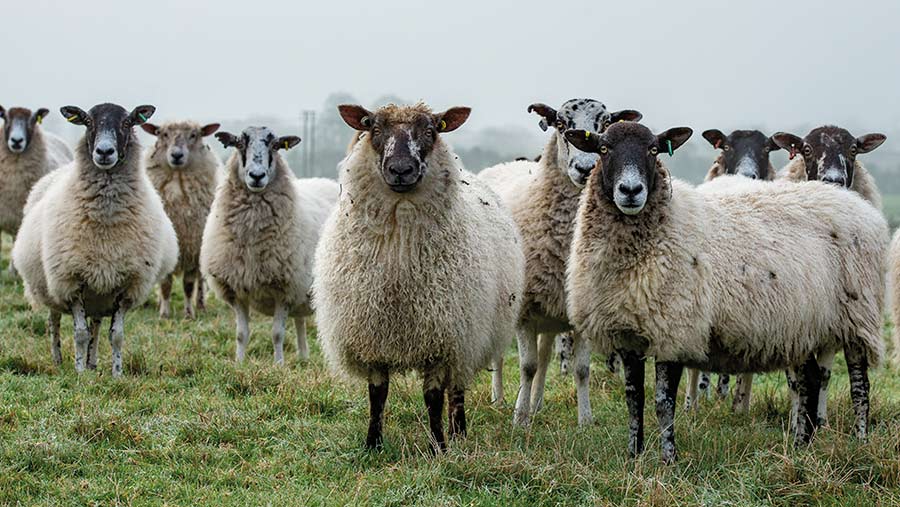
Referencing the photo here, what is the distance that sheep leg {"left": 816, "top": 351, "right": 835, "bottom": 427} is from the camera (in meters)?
6.33

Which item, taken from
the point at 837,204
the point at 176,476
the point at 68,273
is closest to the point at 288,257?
the point at 68,273

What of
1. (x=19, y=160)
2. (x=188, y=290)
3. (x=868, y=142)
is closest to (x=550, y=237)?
(x=868, y=142)

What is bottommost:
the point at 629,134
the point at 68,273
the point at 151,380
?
the point at 151,380

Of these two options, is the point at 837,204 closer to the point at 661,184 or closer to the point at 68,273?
the point at 661,184

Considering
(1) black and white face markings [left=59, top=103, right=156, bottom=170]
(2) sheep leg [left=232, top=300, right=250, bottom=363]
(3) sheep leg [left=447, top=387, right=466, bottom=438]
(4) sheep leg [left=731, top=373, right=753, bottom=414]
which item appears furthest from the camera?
(2) sheep leg [left=232, top=300, right=250, bottom=363]

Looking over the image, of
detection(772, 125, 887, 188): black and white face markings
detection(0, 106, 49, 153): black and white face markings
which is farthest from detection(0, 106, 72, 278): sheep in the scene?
detection(772, 125, 887, 188): black and white face markings

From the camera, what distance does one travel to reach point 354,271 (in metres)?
5.69

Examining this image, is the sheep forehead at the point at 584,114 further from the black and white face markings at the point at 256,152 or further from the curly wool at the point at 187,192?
the curly wool at the point at 187,192

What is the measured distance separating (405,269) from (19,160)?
9804mm

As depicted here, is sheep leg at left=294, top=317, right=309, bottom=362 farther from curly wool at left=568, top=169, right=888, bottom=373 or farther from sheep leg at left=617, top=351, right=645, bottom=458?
sheep leg at left=617, top=351, right=645, bottom=458

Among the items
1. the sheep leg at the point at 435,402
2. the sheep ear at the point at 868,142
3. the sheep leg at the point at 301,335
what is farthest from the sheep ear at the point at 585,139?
the sheep leg at the point at 301,335

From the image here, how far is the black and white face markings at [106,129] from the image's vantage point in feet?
27.0

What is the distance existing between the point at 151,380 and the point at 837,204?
5206 mm

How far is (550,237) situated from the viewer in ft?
22.9
